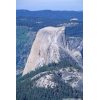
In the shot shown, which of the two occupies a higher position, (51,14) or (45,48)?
(51,14)

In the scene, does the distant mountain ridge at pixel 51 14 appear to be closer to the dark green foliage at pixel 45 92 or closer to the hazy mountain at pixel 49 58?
the hazy mountain at pixel 49 58

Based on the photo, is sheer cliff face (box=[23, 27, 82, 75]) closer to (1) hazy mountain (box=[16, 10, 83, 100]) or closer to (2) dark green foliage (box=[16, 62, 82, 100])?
(1) hazy mountain (box=[16, 10, 83, 100])

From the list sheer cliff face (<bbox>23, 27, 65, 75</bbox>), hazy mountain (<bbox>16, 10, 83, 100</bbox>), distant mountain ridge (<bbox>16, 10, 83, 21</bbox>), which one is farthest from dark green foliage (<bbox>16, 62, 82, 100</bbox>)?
distant mountain ridge (<bbox>16, 10, 83, 21</bbox>)

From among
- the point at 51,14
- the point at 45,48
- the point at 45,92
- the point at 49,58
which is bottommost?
the point at 45,92

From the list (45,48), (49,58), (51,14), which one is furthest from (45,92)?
(51,14)

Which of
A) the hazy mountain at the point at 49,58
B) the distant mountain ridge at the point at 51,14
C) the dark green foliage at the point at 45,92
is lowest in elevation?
the dark green foliage at the point at 45,92

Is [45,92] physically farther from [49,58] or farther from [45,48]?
[45,48]

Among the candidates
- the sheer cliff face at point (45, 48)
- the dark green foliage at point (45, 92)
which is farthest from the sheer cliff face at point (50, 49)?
the dark green foliage at point (45, 92)

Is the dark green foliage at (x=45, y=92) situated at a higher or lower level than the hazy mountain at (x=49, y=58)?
lower

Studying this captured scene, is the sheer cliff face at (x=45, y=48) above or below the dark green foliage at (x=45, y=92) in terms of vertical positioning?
above
